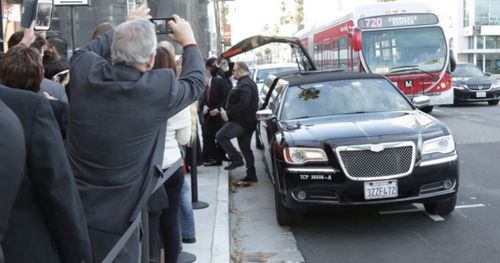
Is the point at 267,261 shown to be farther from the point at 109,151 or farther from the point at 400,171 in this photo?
the point at 109,151

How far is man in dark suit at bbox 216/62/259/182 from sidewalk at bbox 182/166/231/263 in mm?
489

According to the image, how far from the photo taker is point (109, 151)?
2951mm

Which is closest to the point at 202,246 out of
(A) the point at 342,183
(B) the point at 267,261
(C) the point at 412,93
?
(B) the point at 267,261

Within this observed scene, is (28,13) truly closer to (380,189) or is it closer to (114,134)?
(114,134)

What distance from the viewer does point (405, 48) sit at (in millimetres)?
16219

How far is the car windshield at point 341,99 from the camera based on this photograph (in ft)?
24.1

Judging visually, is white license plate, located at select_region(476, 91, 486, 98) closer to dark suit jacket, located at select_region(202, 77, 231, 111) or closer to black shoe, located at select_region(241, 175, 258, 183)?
dark suit jacket, located at select_region(202, 77, 231, 111)

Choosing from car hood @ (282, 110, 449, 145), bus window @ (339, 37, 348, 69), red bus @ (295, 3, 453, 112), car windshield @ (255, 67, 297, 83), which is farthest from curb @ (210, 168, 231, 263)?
car windshield @ (255, 67, 297, 83)

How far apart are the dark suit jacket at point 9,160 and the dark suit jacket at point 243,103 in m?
6.55

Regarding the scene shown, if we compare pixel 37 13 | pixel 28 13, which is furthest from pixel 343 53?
pixel 28 13

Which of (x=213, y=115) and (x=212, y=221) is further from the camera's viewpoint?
(x=213, y=115)

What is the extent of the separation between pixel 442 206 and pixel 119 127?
459cm

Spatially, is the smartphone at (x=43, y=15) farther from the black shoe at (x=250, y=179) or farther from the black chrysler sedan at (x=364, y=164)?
the black shoe at (x=250, y=179)

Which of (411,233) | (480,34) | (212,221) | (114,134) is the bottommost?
(411,233)
